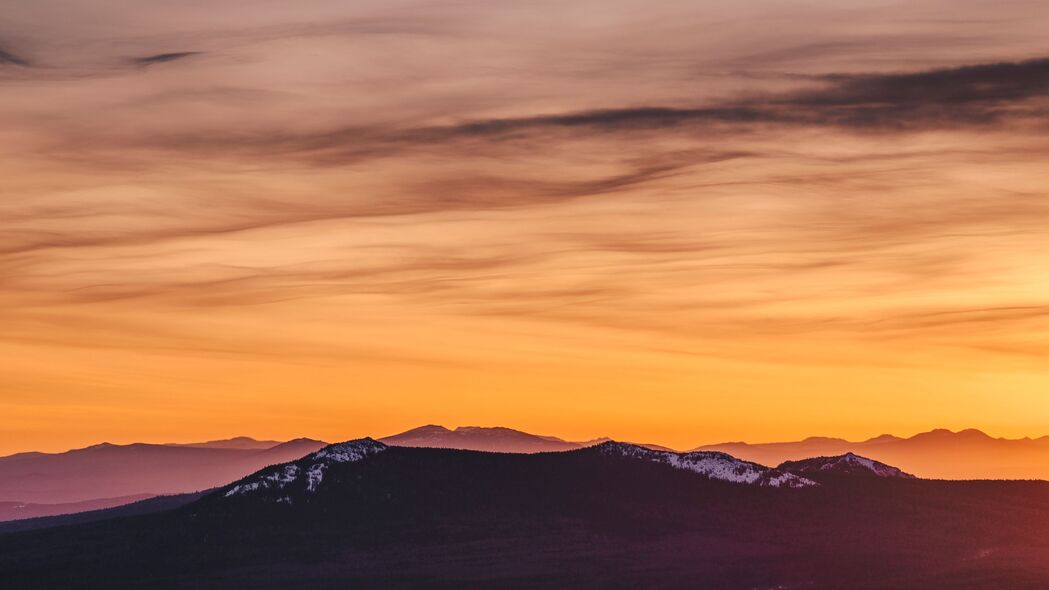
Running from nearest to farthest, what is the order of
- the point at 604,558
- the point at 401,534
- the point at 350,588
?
the point at 350,588 → the point at 604,558 → the point at 401,534

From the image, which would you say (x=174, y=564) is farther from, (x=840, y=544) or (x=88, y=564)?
(x=840, y=544)

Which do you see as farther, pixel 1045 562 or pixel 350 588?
pixel 1045 562

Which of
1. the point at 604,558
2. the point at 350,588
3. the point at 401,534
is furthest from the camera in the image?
the point at 401,534

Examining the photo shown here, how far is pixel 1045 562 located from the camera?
183500mm

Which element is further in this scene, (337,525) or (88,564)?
(337,525)

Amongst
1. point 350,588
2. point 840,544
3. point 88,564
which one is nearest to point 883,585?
point 840,544

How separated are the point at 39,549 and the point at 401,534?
4623cm

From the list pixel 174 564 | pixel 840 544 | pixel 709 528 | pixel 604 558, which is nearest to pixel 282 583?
pixel 174 564

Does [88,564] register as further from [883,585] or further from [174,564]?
[883,585]

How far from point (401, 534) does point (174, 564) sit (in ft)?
93.4

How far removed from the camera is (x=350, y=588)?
16800 centimetres

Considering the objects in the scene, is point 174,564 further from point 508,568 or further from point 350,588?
point 508,568

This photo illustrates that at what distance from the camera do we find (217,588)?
172 m

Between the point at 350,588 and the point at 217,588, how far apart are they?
15.6 meters
